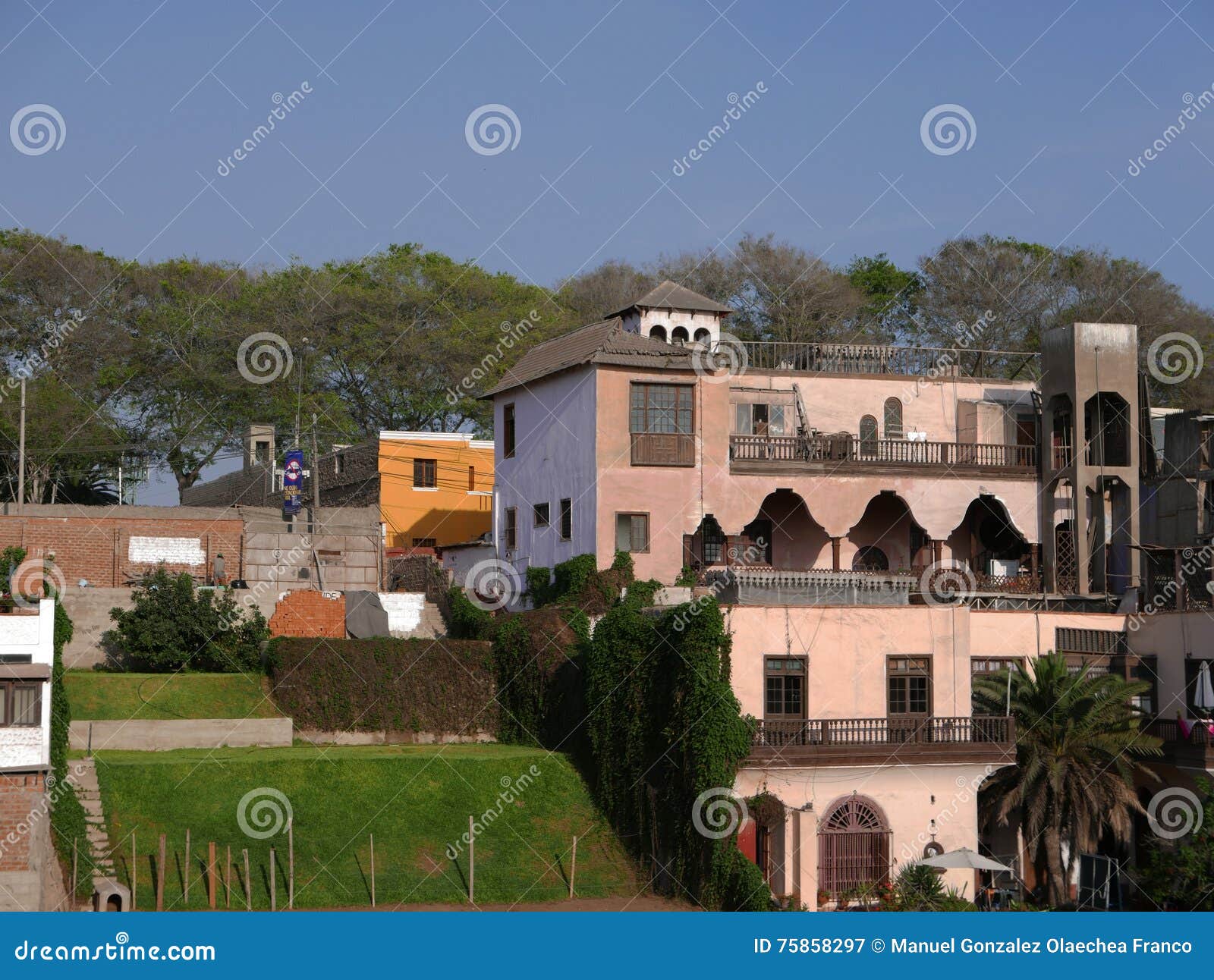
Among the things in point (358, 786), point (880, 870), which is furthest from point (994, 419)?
point (358, 786)

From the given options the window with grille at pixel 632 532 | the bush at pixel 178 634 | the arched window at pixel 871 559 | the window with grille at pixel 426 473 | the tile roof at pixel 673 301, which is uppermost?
the tile roof at pixel 673 301

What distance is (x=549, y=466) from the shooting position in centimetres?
4022

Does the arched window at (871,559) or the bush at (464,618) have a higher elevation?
the arched window at (871,559)

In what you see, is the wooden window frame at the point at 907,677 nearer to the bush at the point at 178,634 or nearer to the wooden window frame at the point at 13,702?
the bush at the point at 178,634

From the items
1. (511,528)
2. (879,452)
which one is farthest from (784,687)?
(511,528)

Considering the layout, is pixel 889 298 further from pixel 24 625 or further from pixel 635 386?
pixel 24 625

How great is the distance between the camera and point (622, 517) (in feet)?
126

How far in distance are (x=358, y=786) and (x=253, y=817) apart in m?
2.18

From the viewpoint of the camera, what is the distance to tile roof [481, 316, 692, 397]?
38.7m

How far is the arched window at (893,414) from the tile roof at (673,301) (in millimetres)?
4680

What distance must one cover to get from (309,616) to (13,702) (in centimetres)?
1054

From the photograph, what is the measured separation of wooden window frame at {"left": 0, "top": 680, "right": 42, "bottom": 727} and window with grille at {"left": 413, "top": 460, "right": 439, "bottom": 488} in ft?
73.3

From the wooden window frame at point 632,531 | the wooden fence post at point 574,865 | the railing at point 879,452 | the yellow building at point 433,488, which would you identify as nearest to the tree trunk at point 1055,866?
the wooden fence post at point 574,865

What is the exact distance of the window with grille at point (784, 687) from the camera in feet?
103
